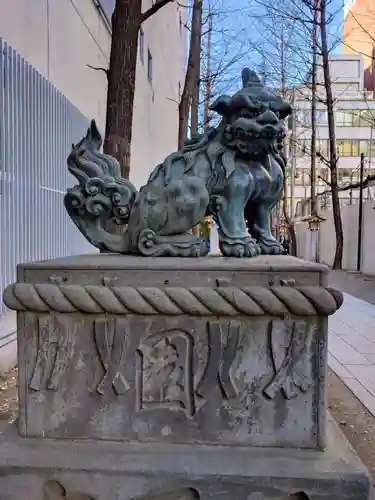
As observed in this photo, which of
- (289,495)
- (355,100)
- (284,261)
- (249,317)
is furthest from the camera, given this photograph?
(355,100)

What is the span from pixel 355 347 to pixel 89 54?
5185 millimetres

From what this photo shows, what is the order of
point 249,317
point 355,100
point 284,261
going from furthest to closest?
1. point 355,100
2. point 284,261
3. point 249,317

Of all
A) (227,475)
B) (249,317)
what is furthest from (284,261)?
(227,475)

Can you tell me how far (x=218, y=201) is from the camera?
178 centimetres

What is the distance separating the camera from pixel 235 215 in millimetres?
1756

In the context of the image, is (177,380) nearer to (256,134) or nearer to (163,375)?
(163,375)

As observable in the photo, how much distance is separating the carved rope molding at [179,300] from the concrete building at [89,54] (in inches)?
122

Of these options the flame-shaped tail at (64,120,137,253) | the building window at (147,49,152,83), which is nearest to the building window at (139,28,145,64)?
the building window at (147,49,152,83)

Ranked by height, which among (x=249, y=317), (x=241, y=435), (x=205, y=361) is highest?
(x=249, y=317)

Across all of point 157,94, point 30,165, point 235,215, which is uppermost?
point 157,94

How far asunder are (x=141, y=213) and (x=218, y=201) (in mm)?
283

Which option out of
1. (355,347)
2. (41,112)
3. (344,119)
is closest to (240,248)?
(355,347)

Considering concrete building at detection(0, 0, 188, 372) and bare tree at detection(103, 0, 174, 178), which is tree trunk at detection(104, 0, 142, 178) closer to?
bare tree at detection(103, 0, 174, 178)

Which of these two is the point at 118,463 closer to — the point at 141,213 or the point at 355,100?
the point at 141,213
